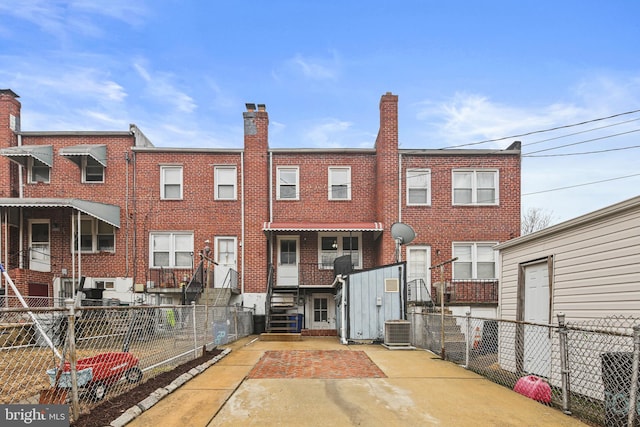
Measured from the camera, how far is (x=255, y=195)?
17.4 meters

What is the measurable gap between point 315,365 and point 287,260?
32.0 ft

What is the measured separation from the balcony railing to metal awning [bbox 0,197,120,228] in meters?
13.0

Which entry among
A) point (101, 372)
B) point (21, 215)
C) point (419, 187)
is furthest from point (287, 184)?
point (101, 372)

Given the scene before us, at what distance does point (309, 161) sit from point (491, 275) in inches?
340

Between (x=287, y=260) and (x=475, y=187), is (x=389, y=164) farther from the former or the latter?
(x=287, y=260)

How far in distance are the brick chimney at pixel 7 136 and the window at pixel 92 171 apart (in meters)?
2.69

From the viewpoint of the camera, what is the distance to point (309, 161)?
18.0 m

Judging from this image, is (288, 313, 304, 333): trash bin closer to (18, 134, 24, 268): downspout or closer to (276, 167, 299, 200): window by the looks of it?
(276, 167, 299, 200): window

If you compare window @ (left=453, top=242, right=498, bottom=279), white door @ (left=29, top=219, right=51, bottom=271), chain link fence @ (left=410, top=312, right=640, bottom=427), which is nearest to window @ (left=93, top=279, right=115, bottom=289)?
white door @ (left=29, top=219, right=51, bottom=271)

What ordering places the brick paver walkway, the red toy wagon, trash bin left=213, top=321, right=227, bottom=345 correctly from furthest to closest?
trash bin left=213, top=321, right=227, bottom=345, the brick paver walkway, the red toy wagon

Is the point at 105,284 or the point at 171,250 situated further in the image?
the point at 171,250

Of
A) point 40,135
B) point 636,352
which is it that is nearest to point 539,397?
point 636,352

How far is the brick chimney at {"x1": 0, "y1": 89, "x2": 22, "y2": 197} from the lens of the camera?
55.5 ft

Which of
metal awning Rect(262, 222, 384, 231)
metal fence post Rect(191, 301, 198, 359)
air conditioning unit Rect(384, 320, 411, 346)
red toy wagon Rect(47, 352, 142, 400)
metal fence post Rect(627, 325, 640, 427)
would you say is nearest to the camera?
metal fence post Rect(627, 325, 640, 427)
